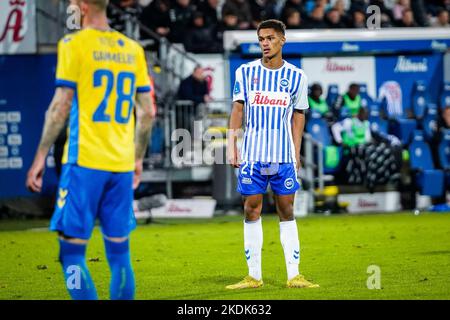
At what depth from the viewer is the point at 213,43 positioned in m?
22.2

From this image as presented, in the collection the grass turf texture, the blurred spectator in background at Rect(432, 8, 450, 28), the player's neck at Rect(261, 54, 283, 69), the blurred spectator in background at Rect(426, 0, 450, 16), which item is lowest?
the grass turf texture

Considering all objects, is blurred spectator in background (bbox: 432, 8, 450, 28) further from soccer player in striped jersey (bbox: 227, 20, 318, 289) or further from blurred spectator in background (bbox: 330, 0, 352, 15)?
soccer player in striped jersey (bbox: 227, 20, 318, 289)

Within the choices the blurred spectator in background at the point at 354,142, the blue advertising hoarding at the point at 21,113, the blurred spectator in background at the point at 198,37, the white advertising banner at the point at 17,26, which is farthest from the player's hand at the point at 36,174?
the blurred spectator in background at the point at 198,37

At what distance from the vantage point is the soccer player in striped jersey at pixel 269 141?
9.86 meters

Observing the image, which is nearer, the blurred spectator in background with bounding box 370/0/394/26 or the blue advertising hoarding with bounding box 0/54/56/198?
the blue advertising hoarding with bounding box 0/54/56/198

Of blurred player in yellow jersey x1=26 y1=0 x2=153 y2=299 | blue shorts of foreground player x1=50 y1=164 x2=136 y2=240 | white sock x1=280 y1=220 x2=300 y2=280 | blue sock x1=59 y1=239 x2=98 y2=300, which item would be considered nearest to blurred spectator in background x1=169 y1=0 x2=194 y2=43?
white sock x1=280 y1=220 x2=300 y2=280

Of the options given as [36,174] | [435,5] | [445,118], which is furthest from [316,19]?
[36,174]

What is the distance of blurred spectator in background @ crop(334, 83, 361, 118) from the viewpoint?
22.0 metres

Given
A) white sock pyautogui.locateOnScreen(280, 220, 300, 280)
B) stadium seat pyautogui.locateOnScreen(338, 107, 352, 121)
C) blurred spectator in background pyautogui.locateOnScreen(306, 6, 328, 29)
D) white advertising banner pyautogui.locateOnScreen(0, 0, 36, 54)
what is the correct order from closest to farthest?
white sock pyautogui.locateOnScreen(280, 220, 300, 280) → white advertising banner pyautogui.locateOnScreen(0, 0, 36, 54) → stadium seat pyautogui.locateOnScreen(338, 107, 352, 121) → blurred spectator in background pyautogui.locateOnScreen(306, 6, 328, 29)

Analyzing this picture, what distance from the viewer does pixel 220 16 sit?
23.4 m

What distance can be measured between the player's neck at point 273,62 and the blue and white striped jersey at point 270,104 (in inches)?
1.2

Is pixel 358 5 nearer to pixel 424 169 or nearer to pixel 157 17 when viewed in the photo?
pixel 424 169

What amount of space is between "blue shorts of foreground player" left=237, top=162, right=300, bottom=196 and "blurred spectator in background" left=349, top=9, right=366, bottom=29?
547 inches
